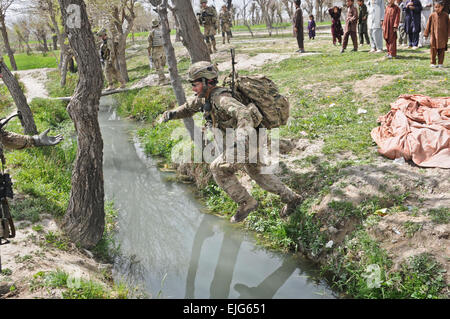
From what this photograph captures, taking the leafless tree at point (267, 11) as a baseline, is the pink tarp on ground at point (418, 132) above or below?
below

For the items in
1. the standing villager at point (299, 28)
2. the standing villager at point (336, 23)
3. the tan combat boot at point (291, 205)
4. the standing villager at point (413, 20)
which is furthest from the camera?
the standing villager at point (336, 23)

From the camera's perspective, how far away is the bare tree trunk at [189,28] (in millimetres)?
6171

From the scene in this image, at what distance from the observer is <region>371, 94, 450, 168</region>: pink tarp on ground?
185 inches

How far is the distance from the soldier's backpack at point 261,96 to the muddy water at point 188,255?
1678 millimetres

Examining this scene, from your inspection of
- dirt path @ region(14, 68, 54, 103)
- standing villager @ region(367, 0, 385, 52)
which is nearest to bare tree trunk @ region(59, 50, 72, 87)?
dirt path @ region(14, 68, 54, 103)

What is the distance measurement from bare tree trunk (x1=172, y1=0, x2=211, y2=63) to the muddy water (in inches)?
93.8

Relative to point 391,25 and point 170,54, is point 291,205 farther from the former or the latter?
point 391,25

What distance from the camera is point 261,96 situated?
440 cm

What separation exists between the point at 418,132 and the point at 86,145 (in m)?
4.29

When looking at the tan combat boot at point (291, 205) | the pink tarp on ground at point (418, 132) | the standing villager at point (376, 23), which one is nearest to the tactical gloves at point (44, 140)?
the tan combat boot at point (291, 205)

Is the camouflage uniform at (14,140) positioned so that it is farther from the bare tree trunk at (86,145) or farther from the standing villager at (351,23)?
the standing villager at (351,23)

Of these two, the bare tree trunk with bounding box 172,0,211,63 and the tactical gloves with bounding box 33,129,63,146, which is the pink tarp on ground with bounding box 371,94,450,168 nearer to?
the bare tree trunk with bounding box 172,0,211,63

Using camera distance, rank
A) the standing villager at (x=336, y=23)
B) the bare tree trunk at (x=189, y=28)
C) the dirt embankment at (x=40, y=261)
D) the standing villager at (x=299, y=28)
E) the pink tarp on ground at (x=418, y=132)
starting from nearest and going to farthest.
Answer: the dirt embankment at (x=40, y=261) < the pink tarp on ground at (x=418, y=132) < the bare tree trunk at (x=189, y=28) < the standing villager at (x=299, y=28) < the standing villager at (x=336, y=23)
